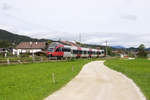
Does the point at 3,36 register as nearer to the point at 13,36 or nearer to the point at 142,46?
the point at 13,36

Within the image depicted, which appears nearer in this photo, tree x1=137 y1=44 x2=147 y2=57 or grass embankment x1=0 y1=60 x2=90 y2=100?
grass embankment x1=0 y1=60 x2=90 y2=100

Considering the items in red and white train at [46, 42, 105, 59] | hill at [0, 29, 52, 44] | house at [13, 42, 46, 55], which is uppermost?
hill at [0, 29, 52, 44]

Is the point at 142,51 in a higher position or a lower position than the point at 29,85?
higher

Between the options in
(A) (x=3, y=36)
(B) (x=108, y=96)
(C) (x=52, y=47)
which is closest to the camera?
(B) (x=108, y=96)

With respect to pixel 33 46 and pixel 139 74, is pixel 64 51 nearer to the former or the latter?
pixel 139 74

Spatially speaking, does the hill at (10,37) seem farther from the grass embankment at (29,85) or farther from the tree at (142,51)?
the grass embankment at (29,85)

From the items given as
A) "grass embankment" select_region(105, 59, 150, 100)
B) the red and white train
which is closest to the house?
the red and white train

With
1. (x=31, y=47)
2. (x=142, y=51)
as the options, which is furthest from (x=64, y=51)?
(x=142, y=51)

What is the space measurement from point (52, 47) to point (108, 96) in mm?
31941

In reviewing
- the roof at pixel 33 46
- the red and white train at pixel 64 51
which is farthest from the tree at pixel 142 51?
the roof at pixel 33 46

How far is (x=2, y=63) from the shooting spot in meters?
27.2

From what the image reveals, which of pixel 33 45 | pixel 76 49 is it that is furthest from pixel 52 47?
pixel 33 45

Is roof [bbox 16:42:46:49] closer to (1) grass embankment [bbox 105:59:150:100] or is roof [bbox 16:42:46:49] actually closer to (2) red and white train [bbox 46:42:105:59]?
(2) red and white train [bbox 46:42:105:59]

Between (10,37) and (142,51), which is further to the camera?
(10,37)
